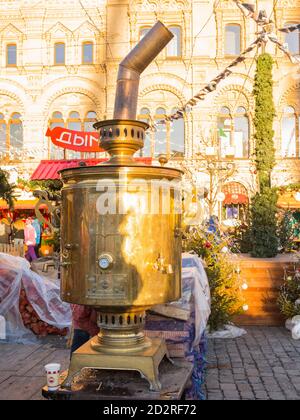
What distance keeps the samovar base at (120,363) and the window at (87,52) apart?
22630 mm

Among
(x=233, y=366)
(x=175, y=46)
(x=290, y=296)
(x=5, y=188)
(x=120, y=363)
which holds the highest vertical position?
(x=175, y=46)

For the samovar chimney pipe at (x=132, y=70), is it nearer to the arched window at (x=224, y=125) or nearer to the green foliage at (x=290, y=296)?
the green foliage at (x=290, y=296)

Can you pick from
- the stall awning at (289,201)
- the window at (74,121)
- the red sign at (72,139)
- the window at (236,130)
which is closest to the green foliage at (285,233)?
the red sign at (72,139)

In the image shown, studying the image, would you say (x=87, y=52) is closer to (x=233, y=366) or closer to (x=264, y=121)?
(x=264, y=121)

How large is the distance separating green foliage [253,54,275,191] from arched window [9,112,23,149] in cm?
1544

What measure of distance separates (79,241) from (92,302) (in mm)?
320

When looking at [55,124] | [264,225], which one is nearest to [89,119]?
[55,124]

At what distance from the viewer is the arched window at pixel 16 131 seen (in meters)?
23.8

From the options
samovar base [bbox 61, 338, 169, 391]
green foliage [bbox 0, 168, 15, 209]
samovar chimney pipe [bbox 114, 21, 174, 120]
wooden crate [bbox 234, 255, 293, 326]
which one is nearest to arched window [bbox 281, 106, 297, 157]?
wooden crate [bbox 234, 255, 293, 326]

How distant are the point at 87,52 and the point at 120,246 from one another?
22.9 m

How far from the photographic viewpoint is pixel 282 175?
2258 centimetres

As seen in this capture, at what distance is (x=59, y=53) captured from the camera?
78.6 feet

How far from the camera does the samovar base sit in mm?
2582
